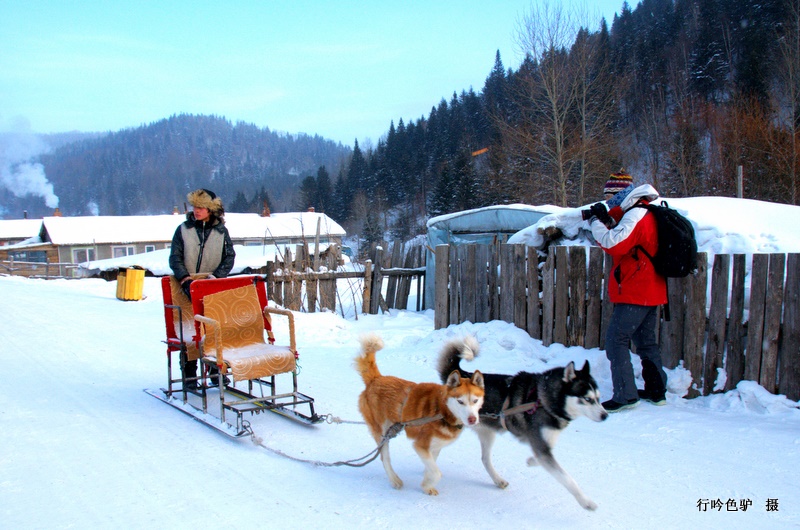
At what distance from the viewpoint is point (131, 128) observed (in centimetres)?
18150

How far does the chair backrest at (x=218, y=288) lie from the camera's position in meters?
5.21

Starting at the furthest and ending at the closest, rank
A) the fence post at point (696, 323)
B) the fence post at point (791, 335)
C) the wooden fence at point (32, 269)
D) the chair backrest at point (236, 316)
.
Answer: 1. the wooden fence at point (32, 269)
2. the chair backrest at point (236, 316)
3. the fence post at point (696, 323)
4. the fence post at point (791, 335)

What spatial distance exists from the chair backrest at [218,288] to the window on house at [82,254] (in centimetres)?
4559

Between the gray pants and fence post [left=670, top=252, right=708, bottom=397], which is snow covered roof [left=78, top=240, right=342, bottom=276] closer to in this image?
the gray pants

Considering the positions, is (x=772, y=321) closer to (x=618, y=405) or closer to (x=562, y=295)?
(x=618, y=405)

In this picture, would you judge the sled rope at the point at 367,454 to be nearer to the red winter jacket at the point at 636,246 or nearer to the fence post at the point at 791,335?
the red winter jacket at the point at 636,246

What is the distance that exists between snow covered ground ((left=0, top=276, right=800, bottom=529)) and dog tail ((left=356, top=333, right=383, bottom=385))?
0.74 m

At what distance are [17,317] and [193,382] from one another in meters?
8.97

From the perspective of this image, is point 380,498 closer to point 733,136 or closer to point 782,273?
point 782,273

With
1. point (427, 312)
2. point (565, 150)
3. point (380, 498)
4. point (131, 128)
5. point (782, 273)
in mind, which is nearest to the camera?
point (380, 498)

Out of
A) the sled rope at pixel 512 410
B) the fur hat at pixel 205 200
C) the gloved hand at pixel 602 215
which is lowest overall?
the sled rope at pixel 512 410

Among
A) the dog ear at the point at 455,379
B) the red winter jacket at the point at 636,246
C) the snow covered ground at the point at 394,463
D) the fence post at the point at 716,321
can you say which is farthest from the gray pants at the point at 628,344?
the dog ear at the point at 455,379

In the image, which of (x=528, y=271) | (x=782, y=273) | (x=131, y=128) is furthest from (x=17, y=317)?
(x=131, y=128)

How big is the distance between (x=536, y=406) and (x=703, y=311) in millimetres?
2633
